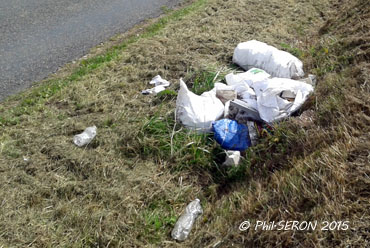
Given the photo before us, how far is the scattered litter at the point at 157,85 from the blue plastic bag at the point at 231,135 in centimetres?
110

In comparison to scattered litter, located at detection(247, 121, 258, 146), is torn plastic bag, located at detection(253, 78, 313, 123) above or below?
above

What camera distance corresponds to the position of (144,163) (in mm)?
3168

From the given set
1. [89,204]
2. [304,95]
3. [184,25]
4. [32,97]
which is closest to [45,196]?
[89,204]

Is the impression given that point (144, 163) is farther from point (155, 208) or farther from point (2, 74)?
point (2, 74)

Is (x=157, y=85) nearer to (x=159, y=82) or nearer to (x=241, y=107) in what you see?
(x=159, y=82)

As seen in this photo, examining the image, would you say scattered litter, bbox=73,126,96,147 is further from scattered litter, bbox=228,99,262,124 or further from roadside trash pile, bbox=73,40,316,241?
scattered litter, bbox=228,99,262,124

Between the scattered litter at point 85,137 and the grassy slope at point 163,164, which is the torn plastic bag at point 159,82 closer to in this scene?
the grassy slope at point 163,164

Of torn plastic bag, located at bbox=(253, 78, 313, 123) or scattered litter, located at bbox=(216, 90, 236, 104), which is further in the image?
scattered litter, located at bbox=(216, 90, 236, 104)

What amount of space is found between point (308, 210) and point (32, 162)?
2454 millimetres

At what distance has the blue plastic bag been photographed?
3.24 metres

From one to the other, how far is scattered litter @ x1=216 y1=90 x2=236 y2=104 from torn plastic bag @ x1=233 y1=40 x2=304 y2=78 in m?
0.80

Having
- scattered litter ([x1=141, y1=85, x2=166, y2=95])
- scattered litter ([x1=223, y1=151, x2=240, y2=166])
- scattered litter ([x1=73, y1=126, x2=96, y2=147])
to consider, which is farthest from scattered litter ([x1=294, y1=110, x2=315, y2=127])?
scattered litter ([x1=73, y1=126, x2=96, y2=147])

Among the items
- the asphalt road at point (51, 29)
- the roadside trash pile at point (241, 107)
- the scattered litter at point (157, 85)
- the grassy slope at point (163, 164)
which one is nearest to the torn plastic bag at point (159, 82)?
the scattered litter at point (157, 85)

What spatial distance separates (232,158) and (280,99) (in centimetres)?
80
